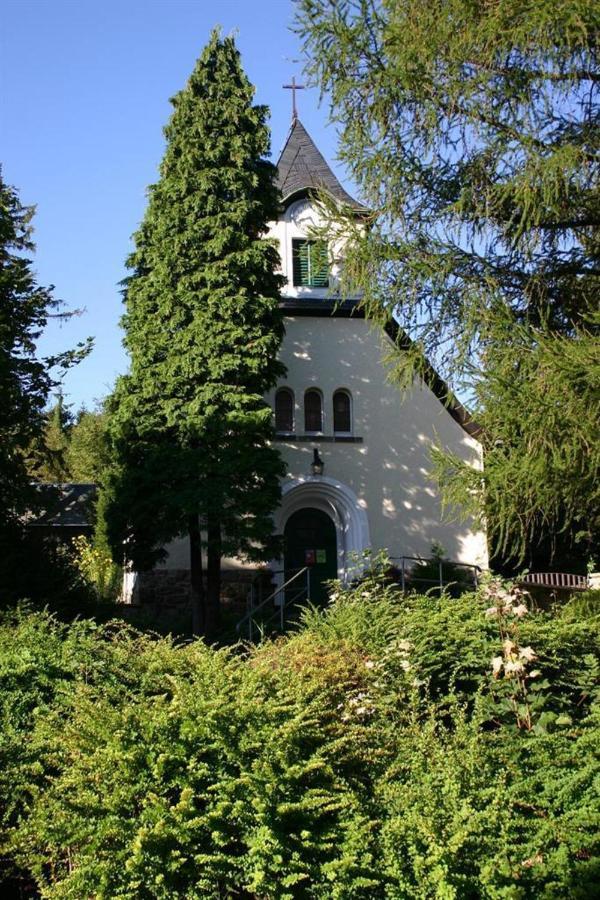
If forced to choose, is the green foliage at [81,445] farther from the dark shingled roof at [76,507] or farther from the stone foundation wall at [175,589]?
the stone foundation wall at [175,589]

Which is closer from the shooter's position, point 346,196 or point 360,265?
point 360,265

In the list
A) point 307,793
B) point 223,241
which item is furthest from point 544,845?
point 223,241

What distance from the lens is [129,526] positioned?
1525 cm

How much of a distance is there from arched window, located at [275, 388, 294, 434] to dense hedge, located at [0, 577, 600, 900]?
493 inches

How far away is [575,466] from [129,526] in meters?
9.70

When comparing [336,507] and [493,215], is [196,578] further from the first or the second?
[493,215]

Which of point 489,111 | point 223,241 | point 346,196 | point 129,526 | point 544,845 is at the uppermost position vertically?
point 346,196

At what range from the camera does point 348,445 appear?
60.9 feet

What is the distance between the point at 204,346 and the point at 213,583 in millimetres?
4575

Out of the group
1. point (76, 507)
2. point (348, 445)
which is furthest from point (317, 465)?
point (76, 507)

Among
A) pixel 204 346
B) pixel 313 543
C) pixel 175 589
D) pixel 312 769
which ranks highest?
pixel 204 346

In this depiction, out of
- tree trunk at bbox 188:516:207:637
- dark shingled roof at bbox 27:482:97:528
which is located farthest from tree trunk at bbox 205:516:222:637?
dark shingled roof at bbox 27:482:97:528

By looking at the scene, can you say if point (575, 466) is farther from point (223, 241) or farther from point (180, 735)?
point (223, 241)

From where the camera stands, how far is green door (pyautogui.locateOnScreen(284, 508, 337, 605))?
18.2 metres
